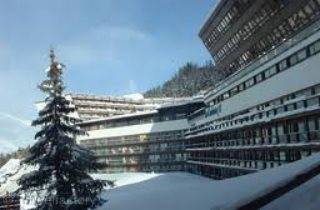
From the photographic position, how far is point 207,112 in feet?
247

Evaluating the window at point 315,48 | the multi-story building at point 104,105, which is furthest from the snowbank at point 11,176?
the window at point 315,48

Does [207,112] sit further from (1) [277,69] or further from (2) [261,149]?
(1) [277,69]

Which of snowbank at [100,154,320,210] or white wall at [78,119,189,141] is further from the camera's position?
white wall at [78,119,189,141]

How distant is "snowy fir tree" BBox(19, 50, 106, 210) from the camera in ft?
96.8

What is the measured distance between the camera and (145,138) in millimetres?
107750

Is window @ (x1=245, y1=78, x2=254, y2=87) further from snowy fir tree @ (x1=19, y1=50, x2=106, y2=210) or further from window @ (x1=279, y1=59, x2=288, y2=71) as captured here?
snowy fir tree @ (x1=19, y1=50, x2=106, y2=210)

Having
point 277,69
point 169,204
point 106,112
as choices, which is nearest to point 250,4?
point 277,69

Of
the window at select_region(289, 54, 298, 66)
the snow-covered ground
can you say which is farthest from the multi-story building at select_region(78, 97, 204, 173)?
the snow-covered ground

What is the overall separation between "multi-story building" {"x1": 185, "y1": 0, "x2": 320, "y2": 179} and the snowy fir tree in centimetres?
1600

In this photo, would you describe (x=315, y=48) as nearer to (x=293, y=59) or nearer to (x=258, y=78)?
(x=293, y=59)

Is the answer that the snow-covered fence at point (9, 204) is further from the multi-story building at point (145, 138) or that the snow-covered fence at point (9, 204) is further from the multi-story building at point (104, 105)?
the multi-story building at point (104, 105)

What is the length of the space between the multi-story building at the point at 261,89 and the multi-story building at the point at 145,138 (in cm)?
1579

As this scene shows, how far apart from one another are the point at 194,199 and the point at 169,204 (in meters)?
2.68

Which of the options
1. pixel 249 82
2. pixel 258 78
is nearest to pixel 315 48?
pixel 258 78
